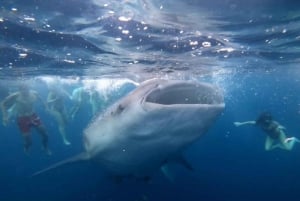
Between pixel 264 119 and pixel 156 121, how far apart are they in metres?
13.1

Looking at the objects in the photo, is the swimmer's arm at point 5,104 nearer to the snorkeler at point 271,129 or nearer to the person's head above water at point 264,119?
the snorkeler at point 271,129

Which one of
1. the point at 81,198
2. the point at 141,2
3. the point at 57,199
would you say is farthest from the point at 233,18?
the point at 57,199

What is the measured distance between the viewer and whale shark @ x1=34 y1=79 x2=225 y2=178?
4711 millimetres

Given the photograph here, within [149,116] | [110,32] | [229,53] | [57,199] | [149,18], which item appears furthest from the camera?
[57,199]

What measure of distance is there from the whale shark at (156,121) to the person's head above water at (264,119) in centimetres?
1095

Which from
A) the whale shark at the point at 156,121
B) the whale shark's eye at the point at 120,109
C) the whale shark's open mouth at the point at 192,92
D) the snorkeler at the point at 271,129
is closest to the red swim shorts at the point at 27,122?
the whale shark at the point at 156,121

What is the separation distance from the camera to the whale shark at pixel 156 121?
4.71m

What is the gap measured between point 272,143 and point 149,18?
1197 cm

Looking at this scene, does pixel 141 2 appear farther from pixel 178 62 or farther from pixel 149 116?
pixel 178 62

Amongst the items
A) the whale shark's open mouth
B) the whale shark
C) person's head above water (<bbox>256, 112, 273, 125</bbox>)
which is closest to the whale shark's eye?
the whale shark

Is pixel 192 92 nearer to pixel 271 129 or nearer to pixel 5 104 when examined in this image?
pixel 5 104

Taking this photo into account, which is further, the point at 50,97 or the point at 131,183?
the point at 50,97

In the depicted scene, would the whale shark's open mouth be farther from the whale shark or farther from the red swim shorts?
the red swim shorts

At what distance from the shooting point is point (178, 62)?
60.3 ft
